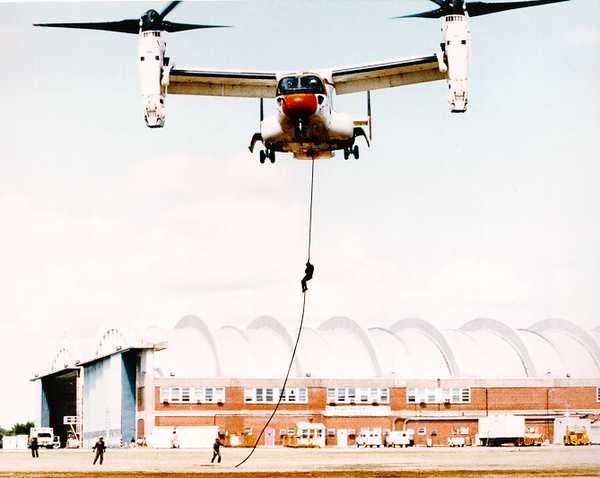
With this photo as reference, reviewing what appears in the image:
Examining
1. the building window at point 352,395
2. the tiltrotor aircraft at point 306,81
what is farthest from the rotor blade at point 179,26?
the building window at point 352,395

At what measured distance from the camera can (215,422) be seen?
7919 cm

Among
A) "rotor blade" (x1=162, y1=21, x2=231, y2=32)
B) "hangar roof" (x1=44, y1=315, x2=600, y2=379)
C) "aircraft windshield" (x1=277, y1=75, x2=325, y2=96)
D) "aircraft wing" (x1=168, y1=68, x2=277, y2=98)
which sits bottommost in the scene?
"hangar roof" (x1=44, y1=315, x2=600, y2=379)

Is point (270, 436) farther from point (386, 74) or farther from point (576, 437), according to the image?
point (386, 74)

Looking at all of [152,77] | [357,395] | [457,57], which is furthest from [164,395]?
[457,57]

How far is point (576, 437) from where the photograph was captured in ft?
256

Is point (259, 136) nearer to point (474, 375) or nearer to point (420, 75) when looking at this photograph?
point (420, 75)

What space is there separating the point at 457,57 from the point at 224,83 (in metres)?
7.95

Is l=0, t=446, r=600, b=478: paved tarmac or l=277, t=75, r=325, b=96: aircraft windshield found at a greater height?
l=277, t=75, r=325, b=96: aircraft windshield

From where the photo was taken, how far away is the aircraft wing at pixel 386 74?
110 ft

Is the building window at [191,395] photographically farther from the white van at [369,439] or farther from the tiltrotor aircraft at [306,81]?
the tiltrotor aircraft at [306,81]

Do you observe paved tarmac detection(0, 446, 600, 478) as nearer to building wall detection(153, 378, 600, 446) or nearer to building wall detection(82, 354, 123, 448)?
building wall detection(153, 378, 600, 446)

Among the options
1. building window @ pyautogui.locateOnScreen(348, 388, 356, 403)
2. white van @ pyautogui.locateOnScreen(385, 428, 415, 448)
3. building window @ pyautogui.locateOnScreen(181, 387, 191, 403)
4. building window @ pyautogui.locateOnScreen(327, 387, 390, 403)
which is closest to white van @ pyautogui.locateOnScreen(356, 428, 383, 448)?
white van @ pyautogui.locateOnScreen(385, 428, 415, 448)

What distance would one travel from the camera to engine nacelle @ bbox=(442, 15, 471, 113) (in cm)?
3003

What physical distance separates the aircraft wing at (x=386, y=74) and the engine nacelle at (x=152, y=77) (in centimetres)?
519
